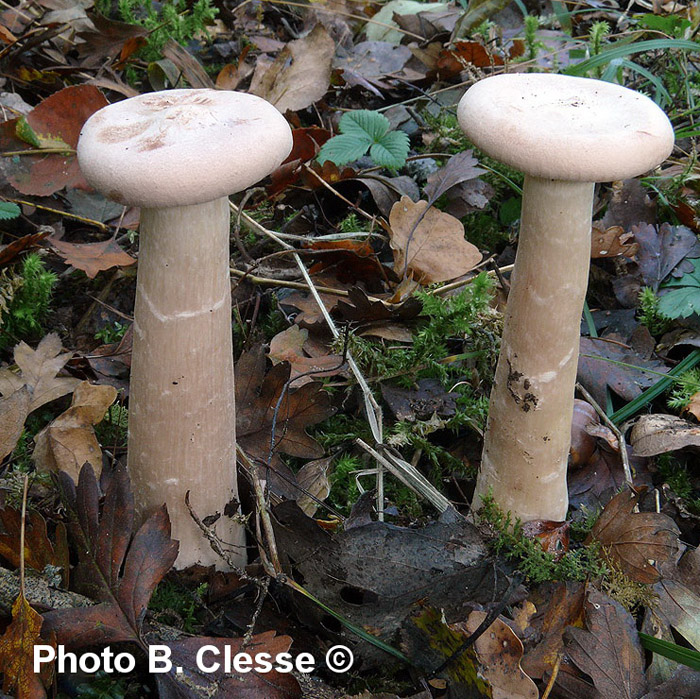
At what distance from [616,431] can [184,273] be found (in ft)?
5.35

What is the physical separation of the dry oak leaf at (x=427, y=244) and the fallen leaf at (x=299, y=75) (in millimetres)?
1003

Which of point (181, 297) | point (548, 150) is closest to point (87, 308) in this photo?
point (181, 297)

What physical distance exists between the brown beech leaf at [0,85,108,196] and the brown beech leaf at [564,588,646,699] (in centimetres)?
255

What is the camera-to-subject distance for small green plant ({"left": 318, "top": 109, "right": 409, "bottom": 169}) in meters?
3.04

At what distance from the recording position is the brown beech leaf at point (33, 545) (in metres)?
1.94

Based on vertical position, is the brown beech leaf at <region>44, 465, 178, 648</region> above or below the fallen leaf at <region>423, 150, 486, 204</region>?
below

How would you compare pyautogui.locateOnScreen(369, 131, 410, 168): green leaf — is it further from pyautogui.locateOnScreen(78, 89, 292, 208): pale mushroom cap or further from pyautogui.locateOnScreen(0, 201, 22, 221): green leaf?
pyautogui.locateOnScreen(0, 201, 22, 221): green leaf

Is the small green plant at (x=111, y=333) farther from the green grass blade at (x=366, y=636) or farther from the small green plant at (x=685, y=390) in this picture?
the small green plant at (x=685, y=390)

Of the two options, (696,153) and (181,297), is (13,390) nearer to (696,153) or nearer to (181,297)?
(181,297)

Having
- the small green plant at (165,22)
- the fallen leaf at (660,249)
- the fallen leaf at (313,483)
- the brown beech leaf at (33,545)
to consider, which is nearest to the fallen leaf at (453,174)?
the fallen leaf at (660,249)

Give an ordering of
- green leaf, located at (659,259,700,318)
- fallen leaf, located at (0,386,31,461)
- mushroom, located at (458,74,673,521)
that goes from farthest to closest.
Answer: green leaf, located at (659,259,700,318) → fallen leaf, located at (0,386,31,461) → mushroom, located at (458,74,673,521)

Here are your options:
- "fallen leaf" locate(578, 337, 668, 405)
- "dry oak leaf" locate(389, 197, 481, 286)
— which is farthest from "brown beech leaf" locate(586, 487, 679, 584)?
"dry oak leaf" locate(389, 197, 481, 286)

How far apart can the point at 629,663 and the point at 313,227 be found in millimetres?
2233

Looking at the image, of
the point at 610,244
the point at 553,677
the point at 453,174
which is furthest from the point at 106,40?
the point at 553,677
